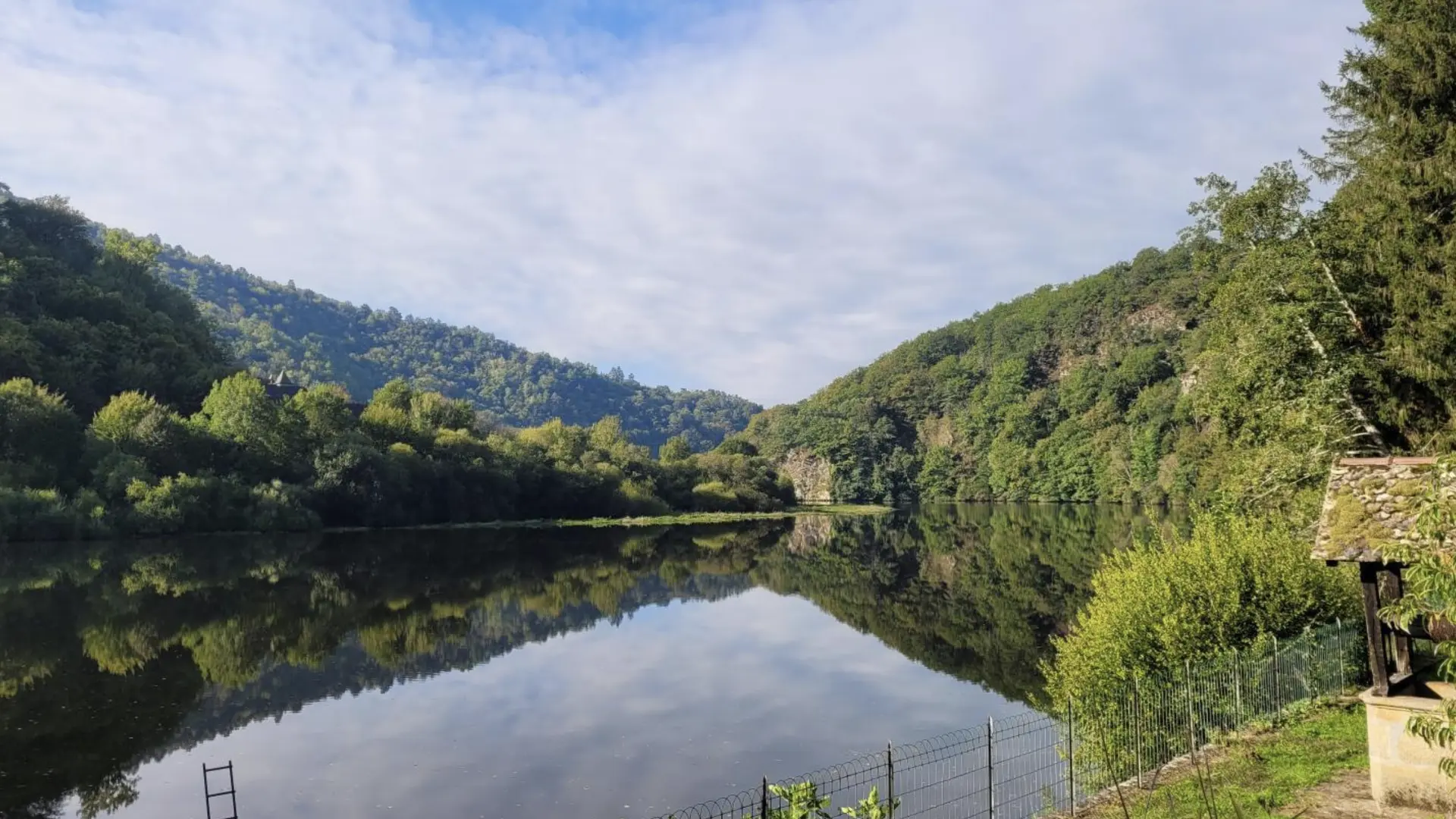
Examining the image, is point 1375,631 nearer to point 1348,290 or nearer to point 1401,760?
point 1401,760

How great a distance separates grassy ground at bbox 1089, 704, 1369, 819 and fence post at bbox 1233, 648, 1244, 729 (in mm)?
451

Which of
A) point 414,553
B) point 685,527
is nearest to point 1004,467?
point 685,527

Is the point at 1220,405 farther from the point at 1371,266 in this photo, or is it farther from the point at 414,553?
the point at 414,553

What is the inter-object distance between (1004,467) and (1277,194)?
145 m

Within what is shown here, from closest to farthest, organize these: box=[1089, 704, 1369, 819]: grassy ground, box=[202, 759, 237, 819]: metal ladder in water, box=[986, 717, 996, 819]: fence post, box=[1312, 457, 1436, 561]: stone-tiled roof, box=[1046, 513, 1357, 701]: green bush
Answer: box=[1089, 704, 1369, 819]: grassy ground
box=[1312, 457, 1436, 561]: stone-tiled roof
box=[986, 717, 996, 819]: fence post
box=[202, 759, 237, 819]: metal ladder in water
box=[1046, 513, 1357, 701]: green bush

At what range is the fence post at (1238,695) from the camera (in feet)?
51.0

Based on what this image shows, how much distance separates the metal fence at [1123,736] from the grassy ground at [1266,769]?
589mm

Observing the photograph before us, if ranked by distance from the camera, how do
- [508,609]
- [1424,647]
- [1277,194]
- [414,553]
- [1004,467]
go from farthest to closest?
[1004,467]
[414,553]
[508,609]
[1277,194]
[1424,647]

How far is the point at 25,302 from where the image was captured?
8275cm

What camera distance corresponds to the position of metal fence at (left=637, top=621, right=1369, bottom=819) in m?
14.8

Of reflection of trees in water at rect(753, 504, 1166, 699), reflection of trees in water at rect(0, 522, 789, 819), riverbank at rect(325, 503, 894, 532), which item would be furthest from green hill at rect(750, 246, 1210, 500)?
reflection of trees in water at rect(0, 522, 789, 819)

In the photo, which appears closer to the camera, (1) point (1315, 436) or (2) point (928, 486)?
(1) point (1315, 436)

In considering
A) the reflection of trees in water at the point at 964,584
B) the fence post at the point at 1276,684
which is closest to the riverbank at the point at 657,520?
the reflection of trees in water at the point at 964,584

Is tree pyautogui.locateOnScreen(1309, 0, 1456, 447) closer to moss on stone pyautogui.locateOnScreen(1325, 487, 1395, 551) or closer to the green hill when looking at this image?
moss on stone pyautogui.locateOnScreen(1325, 487, 1395, 551)
